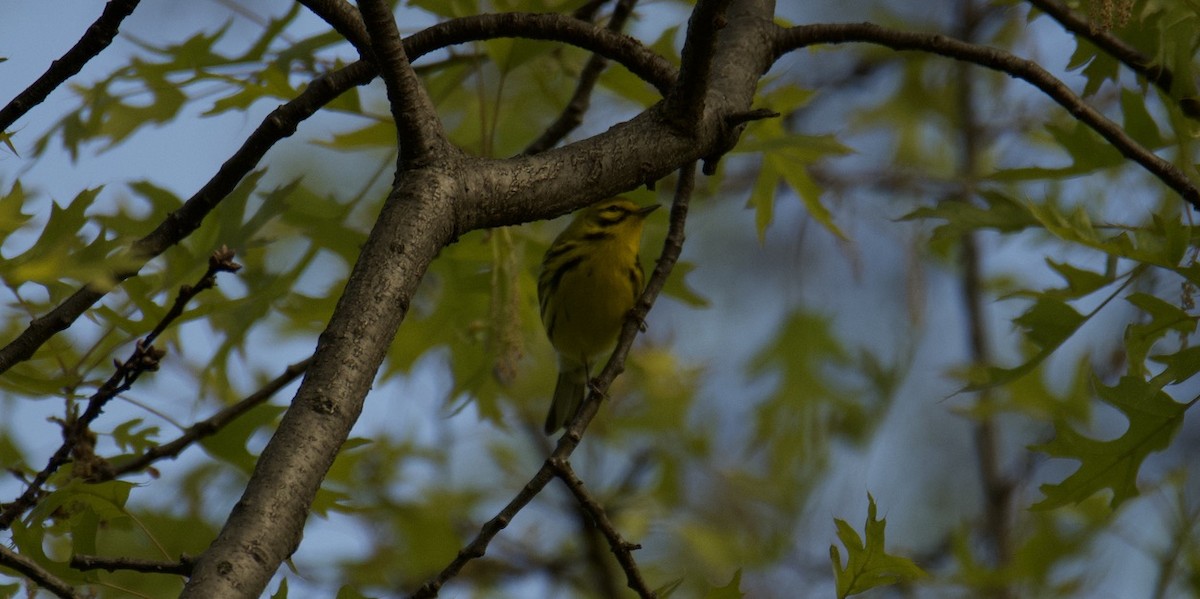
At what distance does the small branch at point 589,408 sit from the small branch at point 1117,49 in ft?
2.58

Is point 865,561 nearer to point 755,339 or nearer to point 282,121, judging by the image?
point 282,121

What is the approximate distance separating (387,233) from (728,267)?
6.80 m

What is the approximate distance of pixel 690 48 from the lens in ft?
5.79

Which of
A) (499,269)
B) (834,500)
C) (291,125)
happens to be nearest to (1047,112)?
(834,500)

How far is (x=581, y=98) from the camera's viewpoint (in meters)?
2.79

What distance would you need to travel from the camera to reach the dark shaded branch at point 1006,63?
7.06ft

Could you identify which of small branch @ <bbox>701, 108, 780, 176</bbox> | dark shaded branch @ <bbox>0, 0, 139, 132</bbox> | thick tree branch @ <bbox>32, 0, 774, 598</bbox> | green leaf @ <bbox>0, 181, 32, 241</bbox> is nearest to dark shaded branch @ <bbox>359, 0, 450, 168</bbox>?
thick tree branch @ <bbox>32, 0, 774, 598</bbox>

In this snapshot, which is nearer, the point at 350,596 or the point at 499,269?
the point at 350,596

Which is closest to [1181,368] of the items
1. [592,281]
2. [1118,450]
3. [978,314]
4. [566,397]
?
[1118,450]

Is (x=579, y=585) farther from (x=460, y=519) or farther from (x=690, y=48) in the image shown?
(x=690, y=48)

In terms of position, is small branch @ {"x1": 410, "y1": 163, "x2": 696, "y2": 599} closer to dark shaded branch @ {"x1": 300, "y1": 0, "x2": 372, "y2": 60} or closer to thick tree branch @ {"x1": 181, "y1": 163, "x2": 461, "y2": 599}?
thick tree branch @ {"x1": 181, "y1": 163, "x2": 461, "y2": 599}

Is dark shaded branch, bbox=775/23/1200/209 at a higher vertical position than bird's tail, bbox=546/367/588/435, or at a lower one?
lower

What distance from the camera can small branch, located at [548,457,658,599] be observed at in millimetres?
1894

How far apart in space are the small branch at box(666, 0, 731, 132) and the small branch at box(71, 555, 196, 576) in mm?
997
